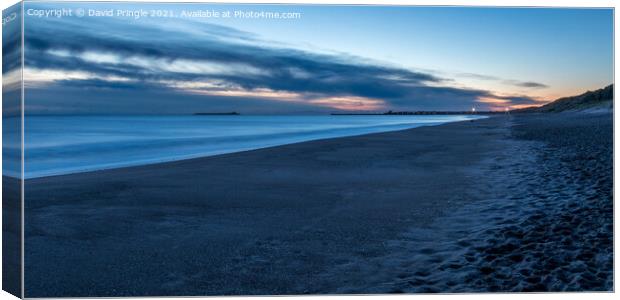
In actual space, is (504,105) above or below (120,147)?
above

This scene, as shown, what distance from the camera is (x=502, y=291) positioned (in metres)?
4.44

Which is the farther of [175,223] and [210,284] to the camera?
[175,223]

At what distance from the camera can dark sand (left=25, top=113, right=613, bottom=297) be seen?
14.7 feet

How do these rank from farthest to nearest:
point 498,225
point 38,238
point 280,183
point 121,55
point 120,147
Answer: point 120,147 → point 280,183 → point 121,55 → point 498,225 → point 38,238

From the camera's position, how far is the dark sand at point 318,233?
176 inches

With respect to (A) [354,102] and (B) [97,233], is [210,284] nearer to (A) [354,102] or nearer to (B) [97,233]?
(B) [97,233]

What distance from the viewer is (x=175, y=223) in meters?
5.80

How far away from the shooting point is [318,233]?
5488 millimetres

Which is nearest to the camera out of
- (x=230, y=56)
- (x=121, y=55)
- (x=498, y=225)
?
(x=498, y=225)

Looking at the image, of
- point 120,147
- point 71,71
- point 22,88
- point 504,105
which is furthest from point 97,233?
point 120,147

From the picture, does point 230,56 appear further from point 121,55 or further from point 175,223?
point 175,223

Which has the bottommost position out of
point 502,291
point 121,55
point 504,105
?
point 502,291

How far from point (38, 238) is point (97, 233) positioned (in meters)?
0.53

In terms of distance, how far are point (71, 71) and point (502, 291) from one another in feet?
18.0
